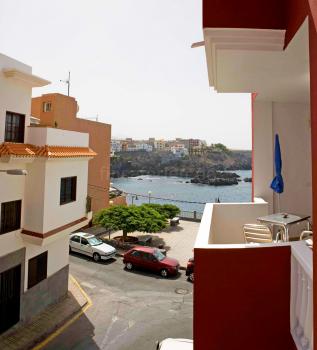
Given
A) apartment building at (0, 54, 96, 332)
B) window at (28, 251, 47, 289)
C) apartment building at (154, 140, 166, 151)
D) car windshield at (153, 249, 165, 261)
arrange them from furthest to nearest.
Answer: apartment building at (154, 140, 166, 151) < car windshield at (153, 249, 165, 261) < window at (28, 251, 47, 289) < apartment building at (0, 54, 96, 332)

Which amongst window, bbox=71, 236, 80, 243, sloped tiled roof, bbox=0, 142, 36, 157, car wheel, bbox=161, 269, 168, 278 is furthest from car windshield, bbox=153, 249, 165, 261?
sloped tiled roof, bbox=0, 142, 36, 157

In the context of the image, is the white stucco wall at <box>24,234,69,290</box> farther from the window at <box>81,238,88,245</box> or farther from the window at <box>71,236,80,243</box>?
the window at <box>71,236,80,243</box>

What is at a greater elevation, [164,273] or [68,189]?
[68,189]

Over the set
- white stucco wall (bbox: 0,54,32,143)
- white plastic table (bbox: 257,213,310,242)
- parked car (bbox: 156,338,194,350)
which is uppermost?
white stucco wall (bbox: 0,54,32,143)

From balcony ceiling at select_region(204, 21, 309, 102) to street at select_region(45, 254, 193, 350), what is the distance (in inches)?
372

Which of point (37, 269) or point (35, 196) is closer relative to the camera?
point (35, 196)

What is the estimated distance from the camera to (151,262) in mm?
17750

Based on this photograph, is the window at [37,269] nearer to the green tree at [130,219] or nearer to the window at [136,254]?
the window at [136,254]

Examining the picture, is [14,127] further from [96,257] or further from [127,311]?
[96,257]

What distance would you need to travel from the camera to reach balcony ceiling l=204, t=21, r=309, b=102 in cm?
405

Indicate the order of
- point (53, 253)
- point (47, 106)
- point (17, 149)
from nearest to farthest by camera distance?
point (17, 149) → point (53, 253) → point (47, 106)

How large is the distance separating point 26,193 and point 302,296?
10.6 meters

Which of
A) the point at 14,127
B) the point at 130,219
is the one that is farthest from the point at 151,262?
the point at 14,127

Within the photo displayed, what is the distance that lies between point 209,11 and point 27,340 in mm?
12116
